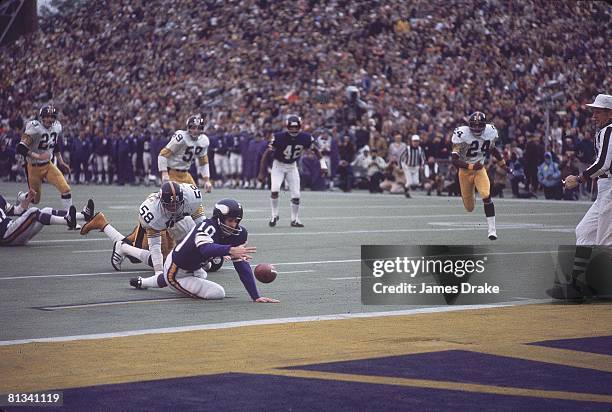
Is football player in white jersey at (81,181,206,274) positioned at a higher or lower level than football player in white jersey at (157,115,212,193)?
lower

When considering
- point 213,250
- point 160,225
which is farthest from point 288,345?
point 160,225

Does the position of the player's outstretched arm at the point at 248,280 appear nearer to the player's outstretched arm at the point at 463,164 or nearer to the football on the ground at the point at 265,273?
the football on the ground at the point at 265,273

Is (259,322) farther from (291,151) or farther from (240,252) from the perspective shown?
(291,151)

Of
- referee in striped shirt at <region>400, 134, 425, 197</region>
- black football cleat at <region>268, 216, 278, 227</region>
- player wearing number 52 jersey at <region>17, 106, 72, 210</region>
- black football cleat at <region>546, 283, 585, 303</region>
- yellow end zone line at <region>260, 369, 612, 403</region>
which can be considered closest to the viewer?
yellow end zone line at <region>260, 369, 612, 403</region>

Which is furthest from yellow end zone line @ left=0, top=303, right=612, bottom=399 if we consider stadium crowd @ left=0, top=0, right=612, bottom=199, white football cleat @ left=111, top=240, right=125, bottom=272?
stadium crowd @ left=0, top=0, right=612, bottom=199

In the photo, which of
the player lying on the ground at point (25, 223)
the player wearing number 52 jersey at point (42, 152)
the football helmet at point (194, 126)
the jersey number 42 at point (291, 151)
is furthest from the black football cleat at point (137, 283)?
the jersey number 42 at point (291, 151)

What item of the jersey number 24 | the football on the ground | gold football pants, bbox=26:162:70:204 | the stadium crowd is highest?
the stadium crowd

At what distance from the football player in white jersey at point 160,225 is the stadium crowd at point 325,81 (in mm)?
16869

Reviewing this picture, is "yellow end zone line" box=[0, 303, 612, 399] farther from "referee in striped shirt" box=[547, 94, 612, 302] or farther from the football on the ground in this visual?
the football on the ground

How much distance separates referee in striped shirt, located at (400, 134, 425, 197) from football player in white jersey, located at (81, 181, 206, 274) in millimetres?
18251

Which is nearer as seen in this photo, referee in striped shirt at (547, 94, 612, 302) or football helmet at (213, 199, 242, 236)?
football helmet at (213, 199, 242, 236)

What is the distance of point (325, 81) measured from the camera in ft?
135

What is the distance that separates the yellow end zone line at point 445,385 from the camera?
6895 millimetres

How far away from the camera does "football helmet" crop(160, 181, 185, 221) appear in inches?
478
